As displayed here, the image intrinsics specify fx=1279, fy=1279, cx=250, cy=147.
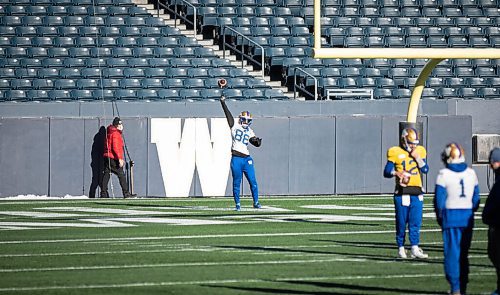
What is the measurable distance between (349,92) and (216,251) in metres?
14.8

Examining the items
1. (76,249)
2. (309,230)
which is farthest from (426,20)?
(76,249)

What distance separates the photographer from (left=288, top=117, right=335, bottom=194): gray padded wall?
2916 centimetres

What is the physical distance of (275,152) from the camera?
29141 mm

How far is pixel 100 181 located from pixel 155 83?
302 cm

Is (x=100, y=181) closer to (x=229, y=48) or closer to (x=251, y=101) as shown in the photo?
(x=251, y=101)

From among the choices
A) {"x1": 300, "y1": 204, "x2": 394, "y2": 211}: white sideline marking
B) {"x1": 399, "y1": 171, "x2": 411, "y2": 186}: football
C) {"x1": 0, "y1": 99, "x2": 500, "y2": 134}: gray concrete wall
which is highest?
{"x1": 0, "y1": 99, "x2": 500, "y2": 134}: gray concrete wall

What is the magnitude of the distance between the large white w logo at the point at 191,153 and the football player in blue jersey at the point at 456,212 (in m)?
16.8

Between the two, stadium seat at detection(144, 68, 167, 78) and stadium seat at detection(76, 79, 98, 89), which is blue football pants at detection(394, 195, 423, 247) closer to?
stadium seat at detection(76, 79, 98, 89)

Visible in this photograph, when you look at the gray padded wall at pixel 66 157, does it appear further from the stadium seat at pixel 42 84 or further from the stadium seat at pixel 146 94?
the stadium seat at pixel 146 94

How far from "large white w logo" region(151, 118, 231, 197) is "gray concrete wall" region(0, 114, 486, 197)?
0.52ft

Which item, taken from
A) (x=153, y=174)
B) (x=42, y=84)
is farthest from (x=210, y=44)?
(x=153, y=174)

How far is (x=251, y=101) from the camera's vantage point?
2912cm

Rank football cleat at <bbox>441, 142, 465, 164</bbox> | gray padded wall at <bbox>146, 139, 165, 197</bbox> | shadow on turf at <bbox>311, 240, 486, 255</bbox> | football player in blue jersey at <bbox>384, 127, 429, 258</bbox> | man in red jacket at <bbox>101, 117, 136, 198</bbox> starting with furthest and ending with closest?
1. gray padded wall at <bbox>146, 139, 165, 197</bbox>
2. man in red jacket at <bbox>101, 117, 136, 198</bbox>
3. shadow on turf at <bbox>311, 240, 486, 255</bbox>
4. football player in blue jersey at <bbox>384, 127, 429, 258</bbox>
5. football cleat at <bbox>441, 142, 465, 164</bbox>

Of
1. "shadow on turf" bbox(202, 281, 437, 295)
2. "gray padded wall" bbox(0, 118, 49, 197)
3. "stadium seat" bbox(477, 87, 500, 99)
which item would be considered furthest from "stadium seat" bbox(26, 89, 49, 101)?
"shadow on turf" bbox(202, 281, 437, 295)
